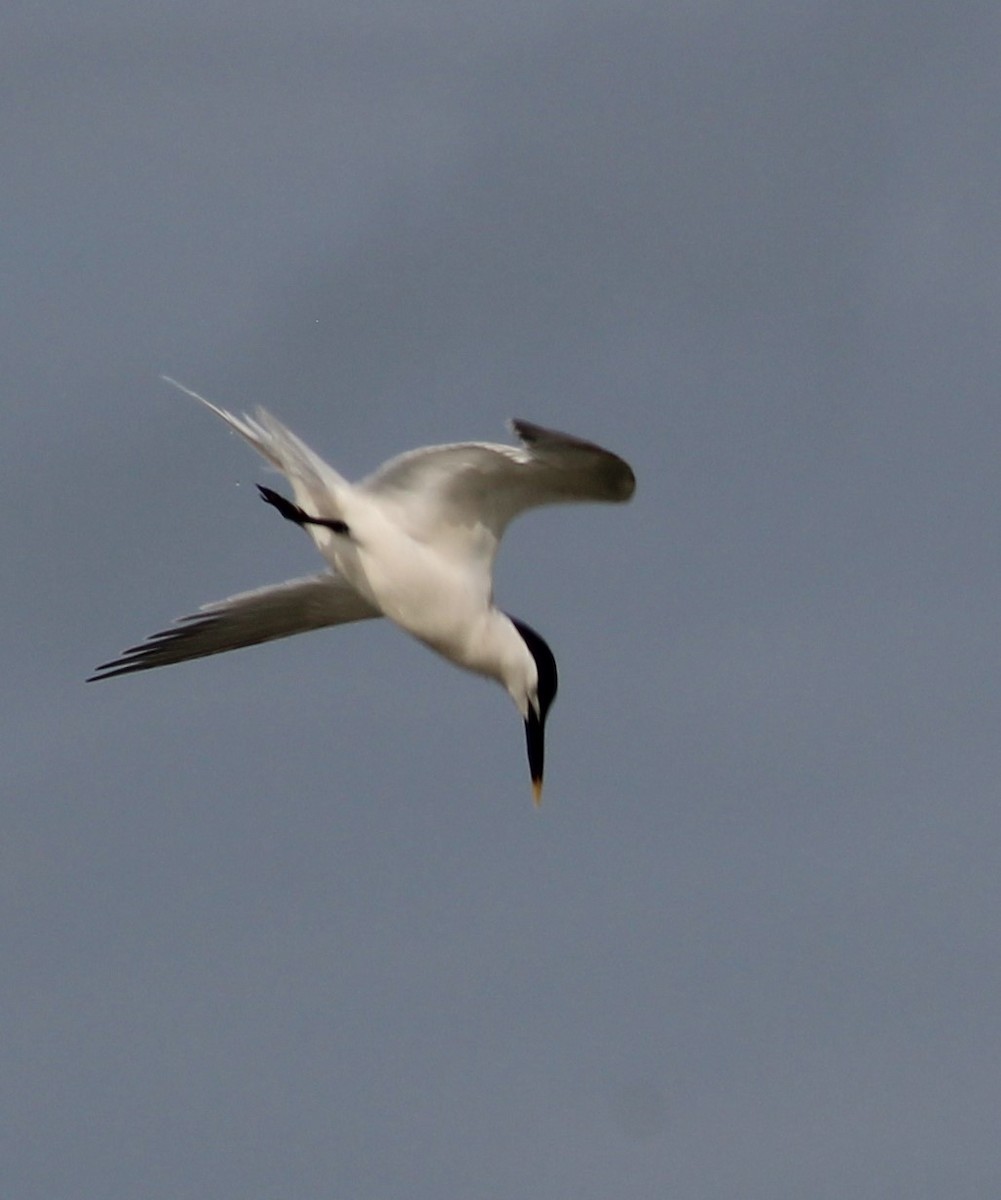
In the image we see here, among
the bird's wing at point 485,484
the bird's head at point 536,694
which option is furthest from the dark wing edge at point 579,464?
the bird's head at point 536,694

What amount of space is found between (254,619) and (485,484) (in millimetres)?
2865

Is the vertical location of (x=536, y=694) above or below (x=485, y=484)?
below

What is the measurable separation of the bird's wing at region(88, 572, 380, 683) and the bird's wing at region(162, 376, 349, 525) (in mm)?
1510

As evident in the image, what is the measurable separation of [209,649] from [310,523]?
277 centimetres

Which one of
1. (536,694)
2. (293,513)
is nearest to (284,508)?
(293,513)

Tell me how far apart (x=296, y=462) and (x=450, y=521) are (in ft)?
3.40

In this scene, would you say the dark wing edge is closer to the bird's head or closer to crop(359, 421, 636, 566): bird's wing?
crop(359, 421, 636, 566): bird's wing

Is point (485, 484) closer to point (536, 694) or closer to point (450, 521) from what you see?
point (450, 521)

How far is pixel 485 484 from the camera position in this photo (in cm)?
1652

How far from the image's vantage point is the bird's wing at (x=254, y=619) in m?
18.4

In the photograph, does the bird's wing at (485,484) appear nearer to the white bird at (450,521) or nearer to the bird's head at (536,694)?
the white bird at (450,521)

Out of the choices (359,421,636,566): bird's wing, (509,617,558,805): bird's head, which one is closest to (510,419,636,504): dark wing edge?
(359,421,636,566): bird's wing

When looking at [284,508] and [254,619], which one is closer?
[284,508]

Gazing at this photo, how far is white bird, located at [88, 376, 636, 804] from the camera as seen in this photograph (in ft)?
52.4
